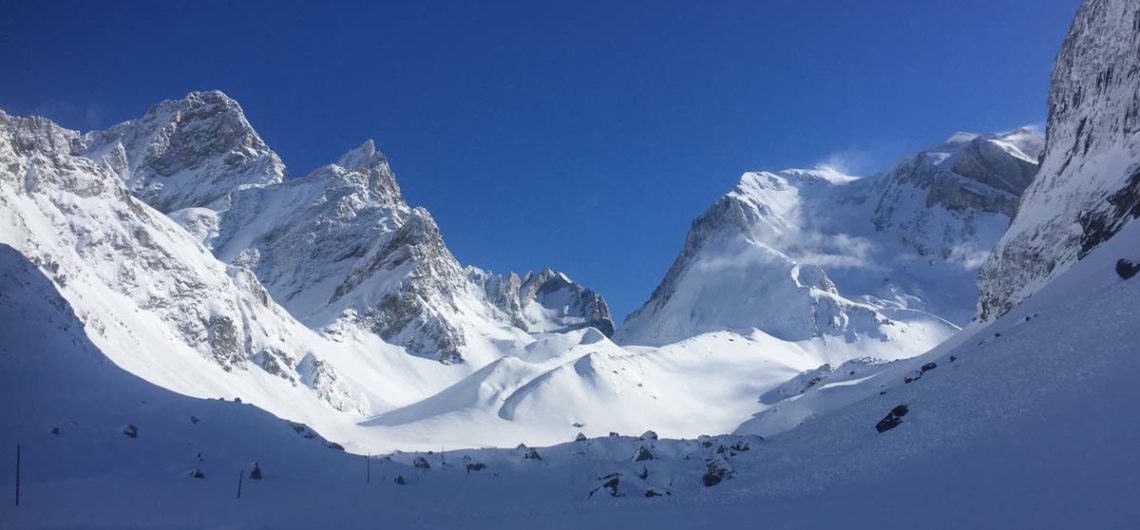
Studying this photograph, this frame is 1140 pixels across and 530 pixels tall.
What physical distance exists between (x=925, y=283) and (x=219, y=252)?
170m

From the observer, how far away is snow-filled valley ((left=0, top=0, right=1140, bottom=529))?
42.5 ft

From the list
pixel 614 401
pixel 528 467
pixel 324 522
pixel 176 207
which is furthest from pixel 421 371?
pixel 324 522

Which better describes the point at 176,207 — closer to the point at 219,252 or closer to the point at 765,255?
the point at 219,252

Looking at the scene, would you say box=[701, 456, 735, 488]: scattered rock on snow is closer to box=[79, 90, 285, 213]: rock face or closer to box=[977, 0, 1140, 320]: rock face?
box=[977, 0, 1140, 320]: rock face

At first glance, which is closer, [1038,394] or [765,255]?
[1038,394]

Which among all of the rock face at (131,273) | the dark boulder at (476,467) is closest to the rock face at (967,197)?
the rock face at (131,273)

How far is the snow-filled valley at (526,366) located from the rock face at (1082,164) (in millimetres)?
333

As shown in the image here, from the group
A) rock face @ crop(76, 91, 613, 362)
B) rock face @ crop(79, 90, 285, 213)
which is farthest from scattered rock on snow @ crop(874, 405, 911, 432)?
rock face @ crop(79, 90, 285, 213)

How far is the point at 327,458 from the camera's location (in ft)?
76.0

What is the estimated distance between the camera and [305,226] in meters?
158

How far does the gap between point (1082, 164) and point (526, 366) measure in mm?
63567

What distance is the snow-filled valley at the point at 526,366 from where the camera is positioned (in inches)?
510

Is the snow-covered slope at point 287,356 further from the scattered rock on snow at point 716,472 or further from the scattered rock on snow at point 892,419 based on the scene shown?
the scattered rock on snow at point 892,419

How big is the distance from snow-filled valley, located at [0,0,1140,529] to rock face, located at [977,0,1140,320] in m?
0.33
